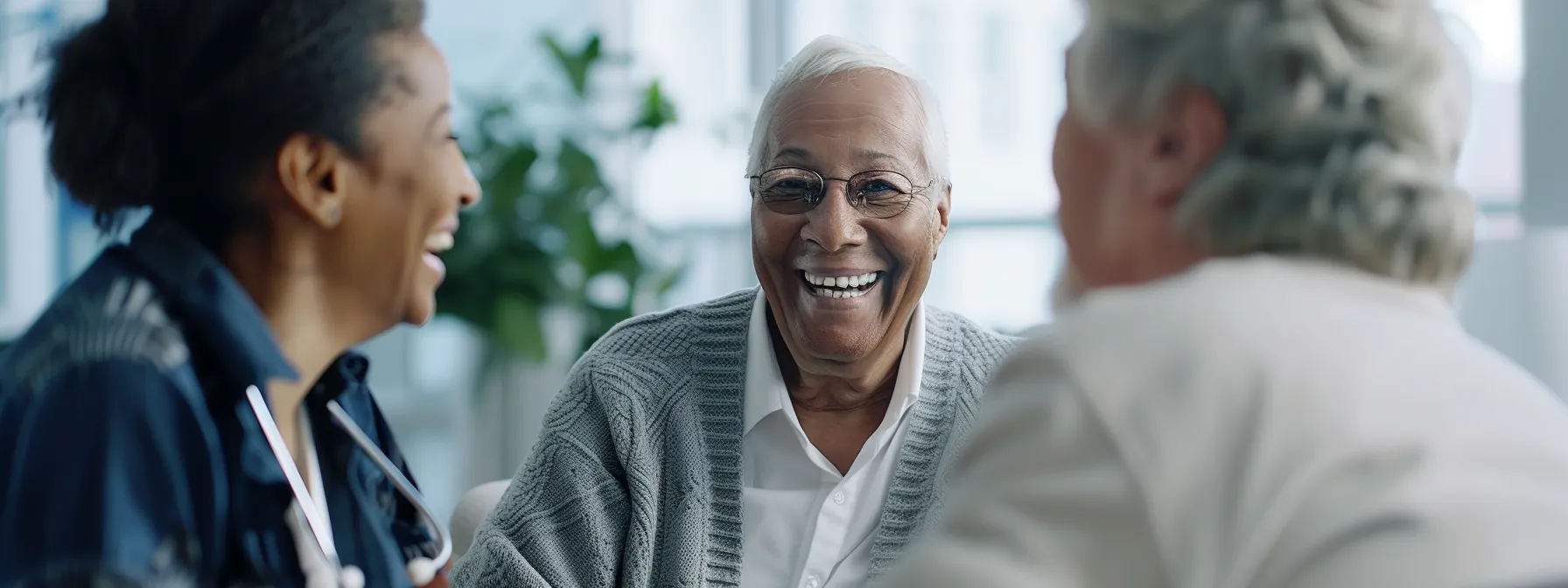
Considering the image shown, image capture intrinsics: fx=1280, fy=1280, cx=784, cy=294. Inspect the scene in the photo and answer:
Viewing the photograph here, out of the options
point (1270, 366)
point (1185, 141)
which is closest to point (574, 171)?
point (1185, 141)

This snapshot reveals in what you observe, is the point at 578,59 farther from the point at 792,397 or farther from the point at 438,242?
the point at 438,242

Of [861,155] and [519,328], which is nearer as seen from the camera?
[861,155]

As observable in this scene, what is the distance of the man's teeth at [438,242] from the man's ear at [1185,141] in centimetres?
54

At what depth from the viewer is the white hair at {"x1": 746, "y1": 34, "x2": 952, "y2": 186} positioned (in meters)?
1.76

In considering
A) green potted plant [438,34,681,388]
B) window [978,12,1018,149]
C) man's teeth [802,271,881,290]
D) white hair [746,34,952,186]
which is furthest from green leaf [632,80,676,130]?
man's teeth [802,271,881,290]

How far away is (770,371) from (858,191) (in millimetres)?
277

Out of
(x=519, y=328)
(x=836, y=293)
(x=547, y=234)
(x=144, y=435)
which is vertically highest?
(x=144, y=435)

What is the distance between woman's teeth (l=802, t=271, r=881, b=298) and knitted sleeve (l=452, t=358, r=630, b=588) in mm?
328

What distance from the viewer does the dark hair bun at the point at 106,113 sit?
0.91 m

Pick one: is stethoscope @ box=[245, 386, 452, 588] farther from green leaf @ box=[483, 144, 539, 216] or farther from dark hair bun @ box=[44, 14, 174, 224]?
green leaf @ box=[483, 144, 539, 216]

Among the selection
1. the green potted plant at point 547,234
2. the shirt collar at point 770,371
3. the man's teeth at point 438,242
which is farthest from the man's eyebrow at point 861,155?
the green potted plant at point 547,234

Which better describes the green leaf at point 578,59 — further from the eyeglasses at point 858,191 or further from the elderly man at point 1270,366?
the elderly man at point 1270,366

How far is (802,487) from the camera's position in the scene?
173cm

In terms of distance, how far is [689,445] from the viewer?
5.46ft
